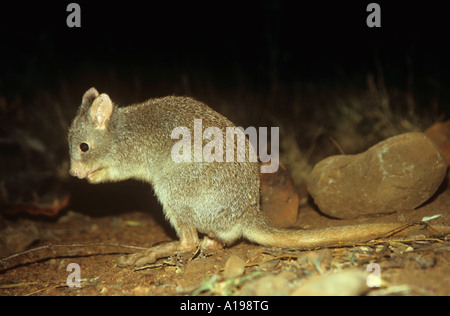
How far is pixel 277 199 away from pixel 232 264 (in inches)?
82.6

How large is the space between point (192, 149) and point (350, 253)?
2008 millimetres

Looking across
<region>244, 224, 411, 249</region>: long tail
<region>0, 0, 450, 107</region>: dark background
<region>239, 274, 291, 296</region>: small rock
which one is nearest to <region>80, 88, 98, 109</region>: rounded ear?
<region>244, 224, 411, 249</region>: long tail

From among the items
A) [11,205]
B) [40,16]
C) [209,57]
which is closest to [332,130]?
[11,205]

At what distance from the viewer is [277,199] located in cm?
524

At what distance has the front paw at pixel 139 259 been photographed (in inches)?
168

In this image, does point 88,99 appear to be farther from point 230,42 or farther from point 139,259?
point 230,42

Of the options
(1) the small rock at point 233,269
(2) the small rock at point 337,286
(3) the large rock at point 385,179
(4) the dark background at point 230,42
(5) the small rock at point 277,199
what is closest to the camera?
(2) the small rock at point 337,286

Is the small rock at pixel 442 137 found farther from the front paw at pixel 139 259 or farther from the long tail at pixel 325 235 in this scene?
the front paw at pixel 139 259

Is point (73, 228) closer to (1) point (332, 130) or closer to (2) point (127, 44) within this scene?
(1) point (332, 130)

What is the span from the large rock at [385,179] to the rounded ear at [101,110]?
299 centimetres

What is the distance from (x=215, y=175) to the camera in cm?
416

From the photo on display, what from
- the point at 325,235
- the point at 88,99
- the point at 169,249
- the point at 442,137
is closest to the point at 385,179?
the point at 325,235

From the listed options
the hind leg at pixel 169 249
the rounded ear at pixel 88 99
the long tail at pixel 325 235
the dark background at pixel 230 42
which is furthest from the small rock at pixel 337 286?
the dark background at pixel 230 42

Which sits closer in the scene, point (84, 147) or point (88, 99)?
point (84, 147)
